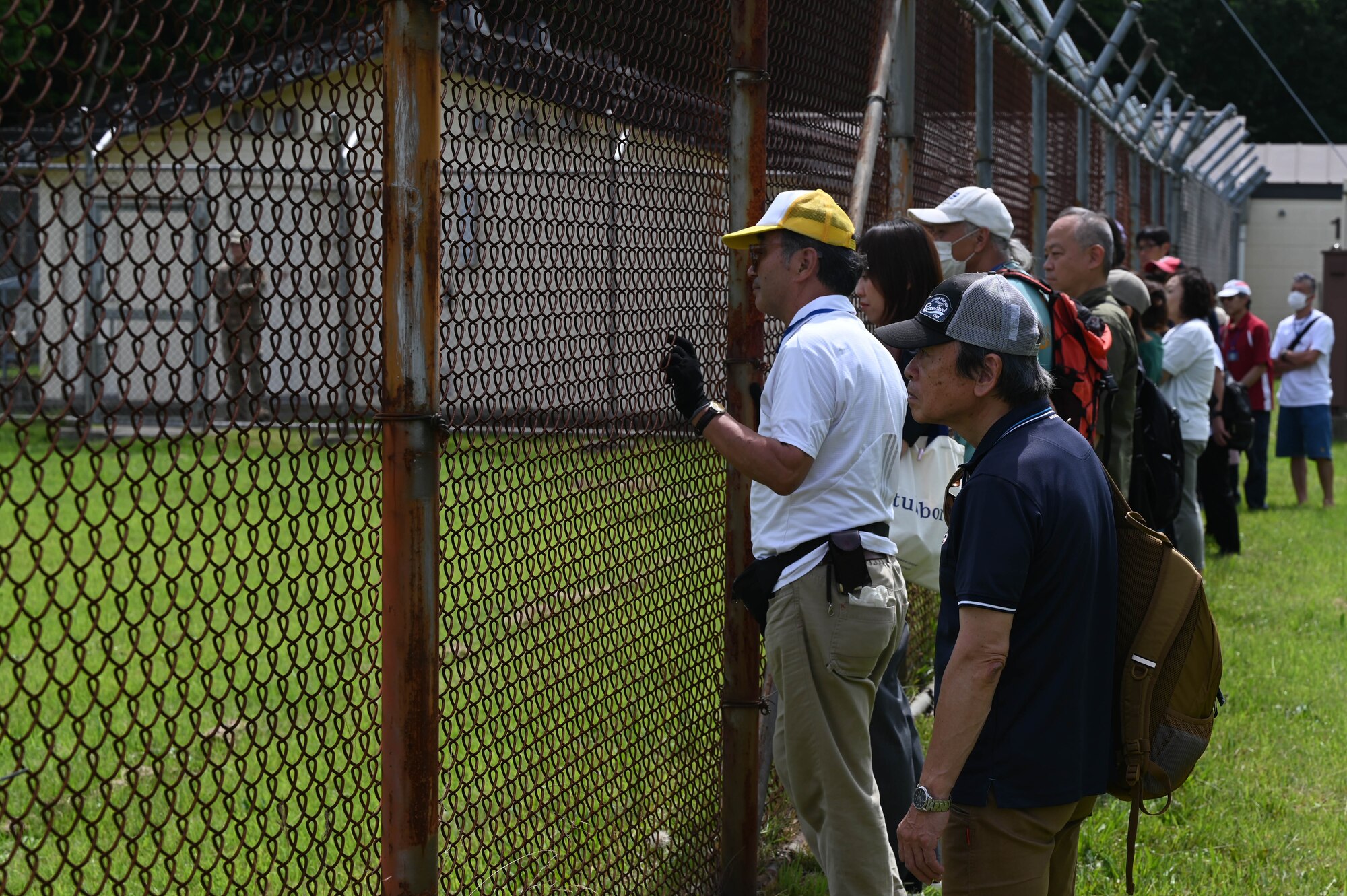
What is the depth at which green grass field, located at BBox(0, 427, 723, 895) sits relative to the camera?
6.86ft

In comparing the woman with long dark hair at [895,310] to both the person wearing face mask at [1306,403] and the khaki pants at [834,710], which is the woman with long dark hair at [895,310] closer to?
the khaki pants at [834,710]

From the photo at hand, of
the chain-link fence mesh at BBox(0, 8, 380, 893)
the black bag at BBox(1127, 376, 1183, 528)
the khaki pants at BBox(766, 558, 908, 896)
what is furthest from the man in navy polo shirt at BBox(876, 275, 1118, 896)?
the black bag at BBox(1127, 376, 1183, 528)

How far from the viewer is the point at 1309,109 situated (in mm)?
48250

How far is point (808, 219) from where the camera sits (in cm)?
347

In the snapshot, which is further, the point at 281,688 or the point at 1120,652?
the point at 1120,652

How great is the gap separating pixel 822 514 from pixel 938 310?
2.74 feet

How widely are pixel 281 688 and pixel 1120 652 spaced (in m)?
1.56

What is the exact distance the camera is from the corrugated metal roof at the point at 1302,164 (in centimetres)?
3634

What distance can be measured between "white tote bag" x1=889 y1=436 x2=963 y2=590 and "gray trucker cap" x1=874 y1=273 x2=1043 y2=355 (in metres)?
1.35

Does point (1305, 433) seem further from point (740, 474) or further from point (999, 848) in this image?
point (999, 848)

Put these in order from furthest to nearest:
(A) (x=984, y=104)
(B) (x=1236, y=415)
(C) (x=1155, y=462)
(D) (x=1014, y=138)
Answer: (B) (x=1236, y=415), (D) (x=1014, y=138), (A) (x=984, y=104), (C) (x=1155, y=462)

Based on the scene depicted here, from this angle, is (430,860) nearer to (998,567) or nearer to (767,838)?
(998,567)

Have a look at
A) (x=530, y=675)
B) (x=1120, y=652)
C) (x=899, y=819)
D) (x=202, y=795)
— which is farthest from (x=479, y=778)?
(x=202, y=795)

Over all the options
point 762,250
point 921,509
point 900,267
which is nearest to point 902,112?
point 900,267
